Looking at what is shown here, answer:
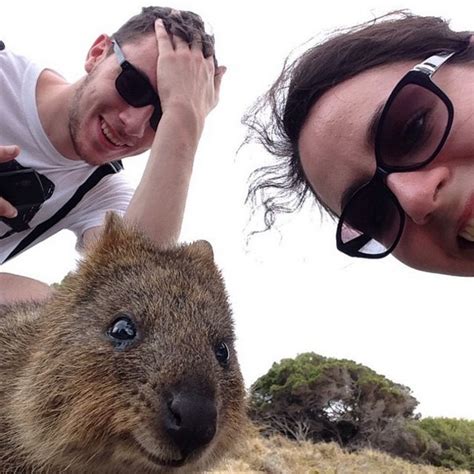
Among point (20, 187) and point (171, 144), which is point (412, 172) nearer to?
point (171, 144)

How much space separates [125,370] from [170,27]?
302 centimetres

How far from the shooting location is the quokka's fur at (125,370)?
2.32 meters

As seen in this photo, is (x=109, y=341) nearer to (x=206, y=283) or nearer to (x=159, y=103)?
(x=206, y=283)

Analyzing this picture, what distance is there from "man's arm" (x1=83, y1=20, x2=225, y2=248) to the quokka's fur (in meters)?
0.87

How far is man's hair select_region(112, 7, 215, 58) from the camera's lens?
4.74 metres

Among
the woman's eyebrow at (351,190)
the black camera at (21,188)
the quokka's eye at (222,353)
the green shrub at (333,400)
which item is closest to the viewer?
the quokka's eye at (222,353)

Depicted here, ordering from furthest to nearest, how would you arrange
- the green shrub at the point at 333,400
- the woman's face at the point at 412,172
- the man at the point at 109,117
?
1. the green shrub at the point at 333,400
2. the man at the point at 109,117
3. the woman's face at the point at 412,172

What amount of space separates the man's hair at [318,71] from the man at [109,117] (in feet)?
1.72

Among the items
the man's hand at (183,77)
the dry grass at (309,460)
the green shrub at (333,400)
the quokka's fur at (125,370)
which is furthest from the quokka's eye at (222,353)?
the green shrub at (333,400)

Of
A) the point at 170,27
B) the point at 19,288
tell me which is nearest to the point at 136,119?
the point at 170,27

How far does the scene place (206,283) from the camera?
318 centimetres

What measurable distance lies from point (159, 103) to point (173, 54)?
35 centimetres

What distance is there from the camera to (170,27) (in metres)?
4.76

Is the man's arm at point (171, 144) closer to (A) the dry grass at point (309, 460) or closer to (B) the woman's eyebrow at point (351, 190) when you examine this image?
(B) the woman's eyebrow at point (351, 190)
